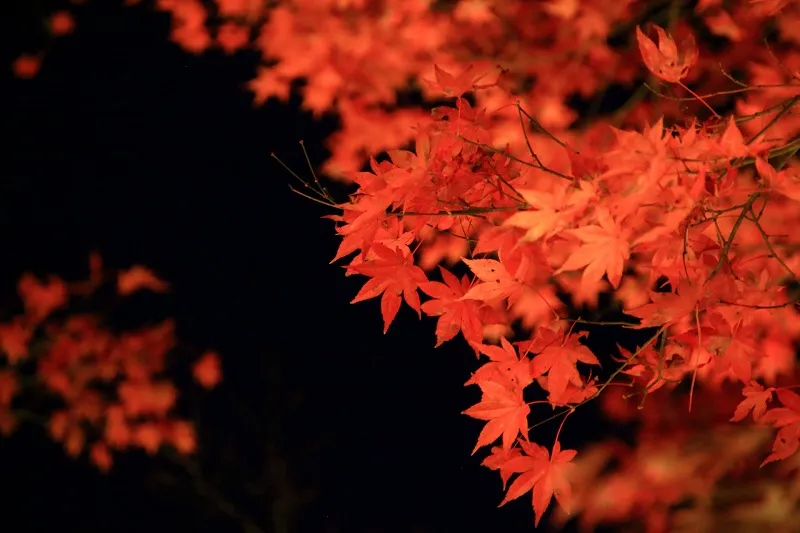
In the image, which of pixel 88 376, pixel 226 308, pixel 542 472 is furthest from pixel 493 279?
pixel 88 376

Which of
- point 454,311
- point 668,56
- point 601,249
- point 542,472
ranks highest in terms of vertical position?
point 668,56

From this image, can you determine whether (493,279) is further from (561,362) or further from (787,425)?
(787,425)

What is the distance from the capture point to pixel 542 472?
1.44 metres

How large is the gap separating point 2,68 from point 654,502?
13.2 feet

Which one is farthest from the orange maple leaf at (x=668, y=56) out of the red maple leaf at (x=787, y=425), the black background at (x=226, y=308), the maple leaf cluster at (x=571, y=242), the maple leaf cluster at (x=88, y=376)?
the maple leaf cluster at (x=88, y=376)

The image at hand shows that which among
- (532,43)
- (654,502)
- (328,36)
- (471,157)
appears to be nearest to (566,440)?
(654,502)

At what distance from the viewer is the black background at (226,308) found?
3.72 meters

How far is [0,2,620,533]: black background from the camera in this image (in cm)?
372

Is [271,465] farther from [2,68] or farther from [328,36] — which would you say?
[2,68]

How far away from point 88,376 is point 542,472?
9.89 feet

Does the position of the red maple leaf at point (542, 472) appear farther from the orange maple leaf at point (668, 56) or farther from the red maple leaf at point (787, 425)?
the orange maple leaf at point (668, 56)

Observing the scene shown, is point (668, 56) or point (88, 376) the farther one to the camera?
point (88, 376)

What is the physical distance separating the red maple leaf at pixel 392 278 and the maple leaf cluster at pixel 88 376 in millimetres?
2831

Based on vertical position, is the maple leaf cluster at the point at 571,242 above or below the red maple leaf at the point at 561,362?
above
